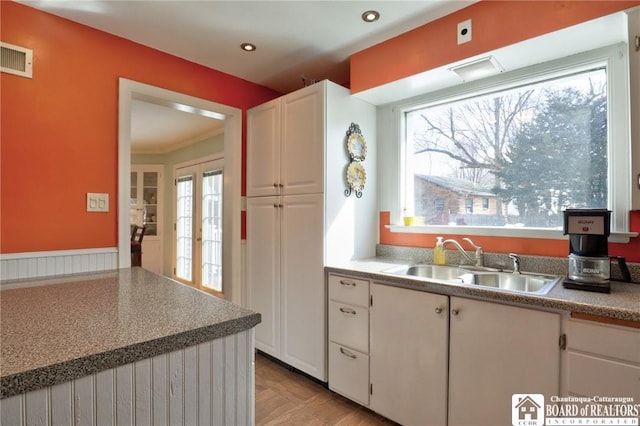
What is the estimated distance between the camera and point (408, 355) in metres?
1.76

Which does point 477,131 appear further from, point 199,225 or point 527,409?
point 199,225

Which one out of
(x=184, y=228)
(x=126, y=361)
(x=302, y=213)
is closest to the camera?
(x=126, y=361)

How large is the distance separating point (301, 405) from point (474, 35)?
2470 millimetres

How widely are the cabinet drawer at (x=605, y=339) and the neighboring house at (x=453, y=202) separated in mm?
913

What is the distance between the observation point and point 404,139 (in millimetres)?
2521

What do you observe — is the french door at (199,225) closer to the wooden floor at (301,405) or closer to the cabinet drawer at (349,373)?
the wooden floor at (301,405)

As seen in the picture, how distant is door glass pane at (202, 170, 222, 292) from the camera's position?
4383mm

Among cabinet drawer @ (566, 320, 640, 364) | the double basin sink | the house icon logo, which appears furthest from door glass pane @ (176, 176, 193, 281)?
cabinet drawer @ (566, 320, 640, 364)

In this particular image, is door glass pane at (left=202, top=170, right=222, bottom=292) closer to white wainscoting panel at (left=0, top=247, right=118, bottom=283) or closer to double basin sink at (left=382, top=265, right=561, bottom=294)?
white wainscoting panel at (left=0, top=247, right=118, bottom=283)

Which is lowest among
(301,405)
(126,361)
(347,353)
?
(301,405)

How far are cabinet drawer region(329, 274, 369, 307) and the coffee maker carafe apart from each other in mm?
1011

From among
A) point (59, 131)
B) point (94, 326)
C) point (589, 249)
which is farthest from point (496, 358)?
point (59, 131)

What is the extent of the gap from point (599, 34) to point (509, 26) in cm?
41

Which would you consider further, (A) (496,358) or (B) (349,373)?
(B) (349,373)
